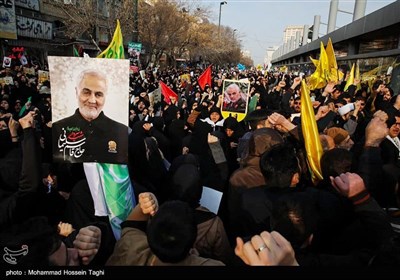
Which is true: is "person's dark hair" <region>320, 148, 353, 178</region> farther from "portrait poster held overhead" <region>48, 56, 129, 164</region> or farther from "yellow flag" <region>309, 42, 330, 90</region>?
"yellow flag" <region>309, 42, 330, 90</region>

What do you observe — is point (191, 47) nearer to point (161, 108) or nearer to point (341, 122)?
point (161, 108)

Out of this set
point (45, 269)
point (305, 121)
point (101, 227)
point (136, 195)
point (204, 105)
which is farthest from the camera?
point (204, 105)

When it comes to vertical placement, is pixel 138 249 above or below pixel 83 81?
below

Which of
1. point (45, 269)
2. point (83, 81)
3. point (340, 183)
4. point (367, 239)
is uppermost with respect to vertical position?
point (83, 81)

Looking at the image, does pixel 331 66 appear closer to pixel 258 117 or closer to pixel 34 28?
pixel 258 117

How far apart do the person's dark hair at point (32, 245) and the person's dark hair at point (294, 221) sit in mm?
1112

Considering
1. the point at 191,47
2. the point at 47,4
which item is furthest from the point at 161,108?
the point at 191,47

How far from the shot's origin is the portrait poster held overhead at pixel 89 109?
239cm

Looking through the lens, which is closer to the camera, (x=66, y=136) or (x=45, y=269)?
(x=45, y=269)

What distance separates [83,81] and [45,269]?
5.01ft

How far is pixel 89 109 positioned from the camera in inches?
96.9

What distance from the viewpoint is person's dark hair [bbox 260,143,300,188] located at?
226 centimetres

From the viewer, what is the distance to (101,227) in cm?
205

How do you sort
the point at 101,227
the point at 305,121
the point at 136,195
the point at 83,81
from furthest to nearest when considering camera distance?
the point at 305,121, the point at 136,195, the point at 83,81, the point at 101,227
